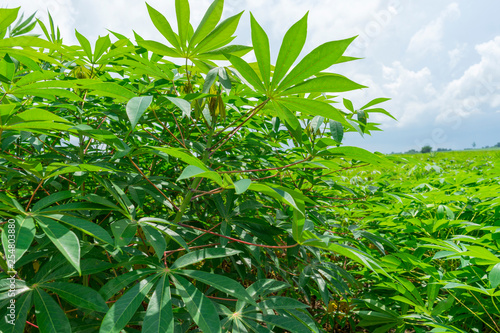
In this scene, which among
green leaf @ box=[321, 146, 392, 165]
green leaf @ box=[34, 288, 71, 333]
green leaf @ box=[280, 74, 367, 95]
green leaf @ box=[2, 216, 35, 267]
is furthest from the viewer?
green leaf @ box=[321, 146, 392, 165]

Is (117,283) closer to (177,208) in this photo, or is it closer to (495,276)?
(177,208)

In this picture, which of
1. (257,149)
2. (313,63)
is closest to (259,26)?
(313,63)

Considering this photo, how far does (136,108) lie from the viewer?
0.67 meters

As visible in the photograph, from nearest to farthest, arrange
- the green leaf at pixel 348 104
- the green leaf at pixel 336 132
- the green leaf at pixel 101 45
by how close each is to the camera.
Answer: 1. the green leaf at pixel 336 132
2. the green leaf at pixel 101 45
3. the green leaf at pixel 348 104

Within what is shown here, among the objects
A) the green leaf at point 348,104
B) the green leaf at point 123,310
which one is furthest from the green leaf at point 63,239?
the green leaf at point 348,104

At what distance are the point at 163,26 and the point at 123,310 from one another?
2.77ft

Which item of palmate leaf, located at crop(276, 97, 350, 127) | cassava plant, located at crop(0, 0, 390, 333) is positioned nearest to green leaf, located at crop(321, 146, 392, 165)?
cassava plant, located at crop(0, 0, 390, 333)

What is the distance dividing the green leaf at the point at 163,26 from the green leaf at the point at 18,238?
673mm

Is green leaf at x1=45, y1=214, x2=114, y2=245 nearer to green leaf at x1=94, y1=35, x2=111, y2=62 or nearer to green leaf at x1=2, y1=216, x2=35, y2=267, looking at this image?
green leaf at x1=2, y1=216, x2=35, y2=267

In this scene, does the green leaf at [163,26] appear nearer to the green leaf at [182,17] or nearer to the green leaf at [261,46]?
the green leaf at [182,17]

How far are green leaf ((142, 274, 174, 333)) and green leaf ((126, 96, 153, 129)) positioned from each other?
43cm

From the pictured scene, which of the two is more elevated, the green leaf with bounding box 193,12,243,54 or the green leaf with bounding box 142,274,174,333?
the green leaf with bounding box 193,12,243,54

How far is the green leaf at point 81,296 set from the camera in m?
0.68

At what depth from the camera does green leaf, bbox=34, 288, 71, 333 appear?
648 mm
